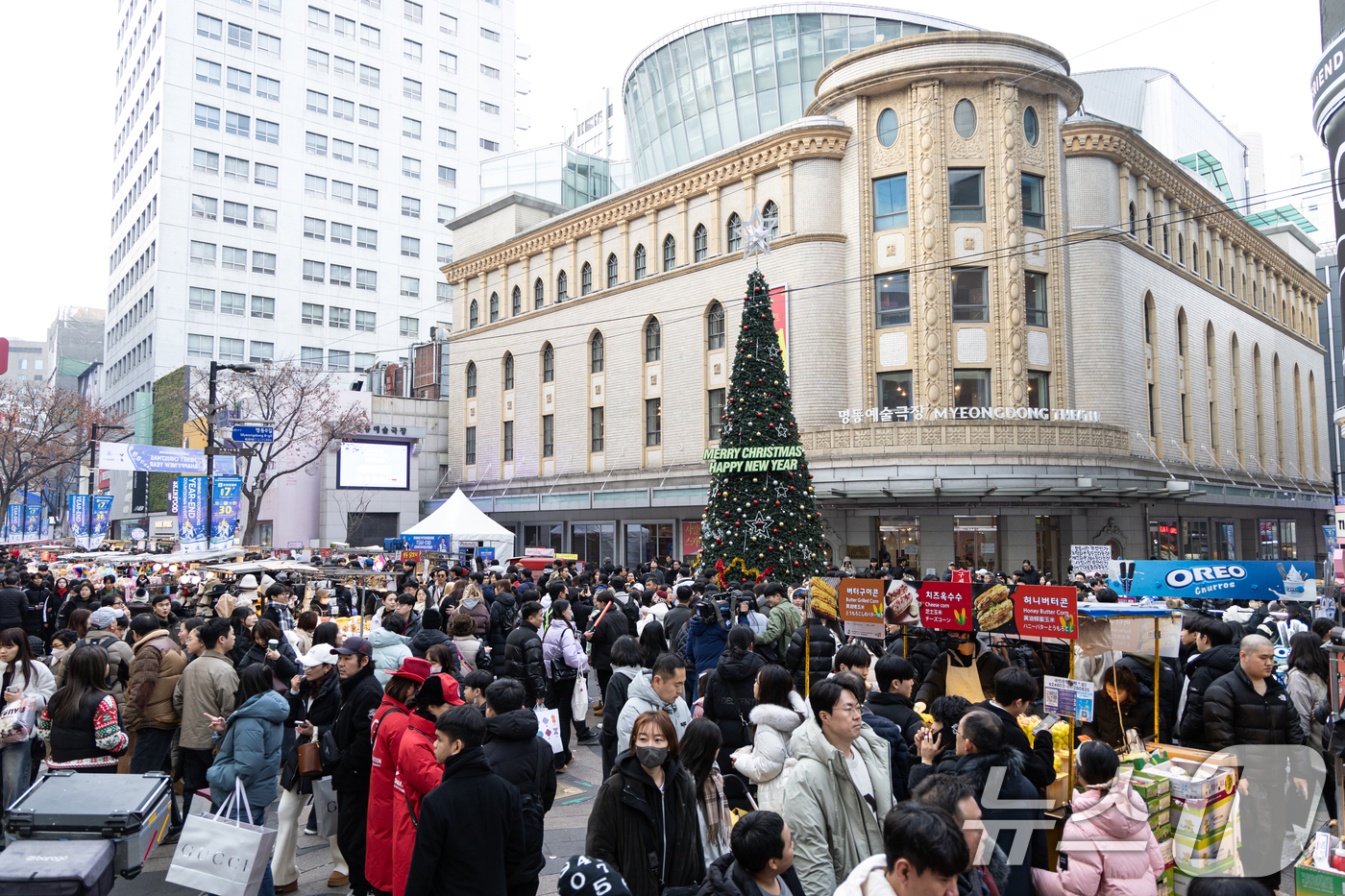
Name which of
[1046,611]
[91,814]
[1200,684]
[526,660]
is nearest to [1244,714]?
[1200,684]

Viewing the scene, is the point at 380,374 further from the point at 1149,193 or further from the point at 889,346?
the point at 1149,193

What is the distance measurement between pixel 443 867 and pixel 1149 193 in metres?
35.3

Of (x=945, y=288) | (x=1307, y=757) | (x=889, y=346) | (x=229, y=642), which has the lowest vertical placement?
(x=1307, y=757)

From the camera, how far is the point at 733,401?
2034cm

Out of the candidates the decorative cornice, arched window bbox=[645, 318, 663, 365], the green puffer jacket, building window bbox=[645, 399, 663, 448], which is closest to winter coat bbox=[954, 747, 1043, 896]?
the green puffer jacket

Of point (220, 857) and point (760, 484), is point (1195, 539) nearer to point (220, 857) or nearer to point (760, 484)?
point (760, 484)

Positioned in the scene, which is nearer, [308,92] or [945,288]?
[945,288]

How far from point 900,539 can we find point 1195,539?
53.6 feet

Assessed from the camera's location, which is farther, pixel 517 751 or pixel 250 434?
pixel 250 434

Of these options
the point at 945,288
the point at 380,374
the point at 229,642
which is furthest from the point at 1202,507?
the point at 380,374

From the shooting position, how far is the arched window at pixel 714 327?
32219 millimetres

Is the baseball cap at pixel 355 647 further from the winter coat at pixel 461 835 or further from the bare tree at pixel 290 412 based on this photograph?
the bare tree at pixel 290 412

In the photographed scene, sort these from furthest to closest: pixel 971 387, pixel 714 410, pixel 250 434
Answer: pixel 714 410, pixel 971 387, pixel 250 434

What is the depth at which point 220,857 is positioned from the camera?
201 inches
